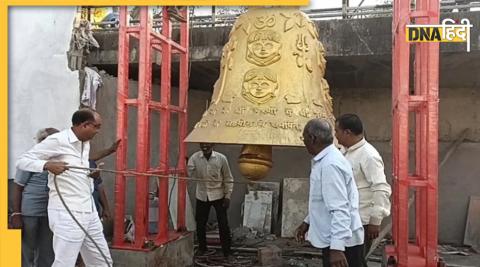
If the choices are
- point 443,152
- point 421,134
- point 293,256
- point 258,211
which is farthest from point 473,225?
point 421,134

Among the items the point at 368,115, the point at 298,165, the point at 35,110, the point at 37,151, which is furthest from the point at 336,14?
the point at 37,151

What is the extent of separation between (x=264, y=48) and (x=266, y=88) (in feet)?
1.02

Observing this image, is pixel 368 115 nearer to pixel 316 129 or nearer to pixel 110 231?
pixel 110 231

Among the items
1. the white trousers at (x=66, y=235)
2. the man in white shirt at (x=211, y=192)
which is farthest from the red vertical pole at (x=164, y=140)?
the white trousers at (x=66, y=235)

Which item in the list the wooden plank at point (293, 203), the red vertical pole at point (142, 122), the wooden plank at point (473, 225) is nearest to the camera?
the red vertical pole at point (142, 122)

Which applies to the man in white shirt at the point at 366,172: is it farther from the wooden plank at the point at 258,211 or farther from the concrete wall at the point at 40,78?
the wooden plank at the point at 258,211

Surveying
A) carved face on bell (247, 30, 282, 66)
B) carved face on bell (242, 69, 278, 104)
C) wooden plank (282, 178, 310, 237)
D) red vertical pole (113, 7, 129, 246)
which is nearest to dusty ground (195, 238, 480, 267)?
wooden plank (282, 178, 310, 237)

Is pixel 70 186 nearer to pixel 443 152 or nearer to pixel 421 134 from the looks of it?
pixel 421 134

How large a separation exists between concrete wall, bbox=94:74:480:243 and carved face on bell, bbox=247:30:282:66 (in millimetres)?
3576

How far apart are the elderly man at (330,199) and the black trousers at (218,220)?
308 cm

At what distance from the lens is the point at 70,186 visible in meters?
3.57

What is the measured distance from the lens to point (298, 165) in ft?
26.5

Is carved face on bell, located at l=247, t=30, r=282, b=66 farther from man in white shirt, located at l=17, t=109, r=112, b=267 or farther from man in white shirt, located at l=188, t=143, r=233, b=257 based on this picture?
man in white shirt, located at l=188, t=143, r=233, b=257

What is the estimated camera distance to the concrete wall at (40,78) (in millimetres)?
5637
